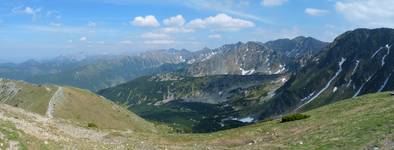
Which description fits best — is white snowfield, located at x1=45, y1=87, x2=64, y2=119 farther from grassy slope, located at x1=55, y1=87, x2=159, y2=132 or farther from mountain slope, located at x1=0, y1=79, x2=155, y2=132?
grassy slope, located at x1=55, y1=87, x2=159, y2=132

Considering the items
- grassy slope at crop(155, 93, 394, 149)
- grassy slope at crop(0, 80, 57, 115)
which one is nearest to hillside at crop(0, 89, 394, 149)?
grassy slope at crop(155, 93, 394, 149)

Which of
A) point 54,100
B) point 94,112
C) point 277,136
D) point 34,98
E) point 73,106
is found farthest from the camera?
point 34,98

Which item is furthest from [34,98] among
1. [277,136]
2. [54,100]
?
[277,136]

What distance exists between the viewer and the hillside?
37094 millimetres

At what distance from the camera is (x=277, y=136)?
47.3 m

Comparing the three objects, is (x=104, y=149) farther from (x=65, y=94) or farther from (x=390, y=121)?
(x=65, y=94)

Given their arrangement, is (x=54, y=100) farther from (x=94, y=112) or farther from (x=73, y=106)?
(x=94, y=112)

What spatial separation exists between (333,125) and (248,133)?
10096 millimetres

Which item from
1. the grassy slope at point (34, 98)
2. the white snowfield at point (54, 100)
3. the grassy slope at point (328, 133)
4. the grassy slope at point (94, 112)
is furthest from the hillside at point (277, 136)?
the grassy slope at point (34, 98)

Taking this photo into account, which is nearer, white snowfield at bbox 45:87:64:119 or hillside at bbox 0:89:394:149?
hillside at bbox 0:89:394:149

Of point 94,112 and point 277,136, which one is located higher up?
point 277,136

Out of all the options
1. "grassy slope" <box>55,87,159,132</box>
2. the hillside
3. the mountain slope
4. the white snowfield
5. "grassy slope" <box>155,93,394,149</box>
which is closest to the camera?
the hillside

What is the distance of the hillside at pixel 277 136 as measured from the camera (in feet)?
122

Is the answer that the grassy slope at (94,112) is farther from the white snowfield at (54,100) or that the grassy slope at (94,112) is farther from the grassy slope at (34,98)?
the grassy slope at (34,98)
